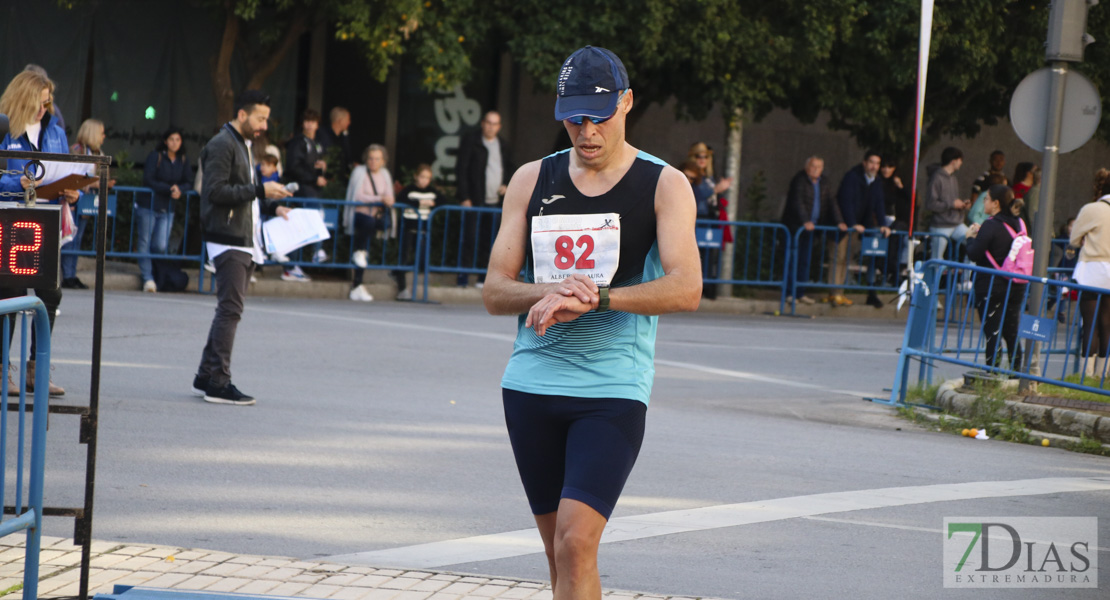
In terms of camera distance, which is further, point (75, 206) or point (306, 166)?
point (306, 166)

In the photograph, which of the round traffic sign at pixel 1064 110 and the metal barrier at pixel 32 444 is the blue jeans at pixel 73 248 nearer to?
the round traffic sign at pixel 1064 110

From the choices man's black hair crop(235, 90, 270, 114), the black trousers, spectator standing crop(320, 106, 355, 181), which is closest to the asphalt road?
the black trousers

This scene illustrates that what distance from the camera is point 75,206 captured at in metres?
15.6

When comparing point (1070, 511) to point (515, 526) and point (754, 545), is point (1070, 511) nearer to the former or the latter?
point (754, 545)

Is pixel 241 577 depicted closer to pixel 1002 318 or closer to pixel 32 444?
pixel 32 444

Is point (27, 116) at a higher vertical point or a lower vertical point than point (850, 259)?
higher

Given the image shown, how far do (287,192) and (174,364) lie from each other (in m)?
2.36

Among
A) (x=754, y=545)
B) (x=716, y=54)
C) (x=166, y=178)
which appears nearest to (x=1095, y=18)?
(x=716, y=54)

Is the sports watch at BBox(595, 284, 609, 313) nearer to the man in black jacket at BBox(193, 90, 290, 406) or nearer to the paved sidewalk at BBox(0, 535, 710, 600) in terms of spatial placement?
the paved sidewalk at BBox(0, 535, 710, 600)

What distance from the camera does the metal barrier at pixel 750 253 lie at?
18.6 meters

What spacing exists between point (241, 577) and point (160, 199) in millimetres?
12016

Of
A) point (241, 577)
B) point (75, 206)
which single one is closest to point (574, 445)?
point (241, 577)

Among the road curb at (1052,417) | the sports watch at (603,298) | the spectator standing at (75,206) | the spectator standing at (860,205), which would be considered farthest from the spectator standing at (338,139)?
the sports watch at (603,298)

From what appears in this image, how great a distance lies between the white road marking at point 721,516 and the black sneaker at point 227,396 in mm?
3416
